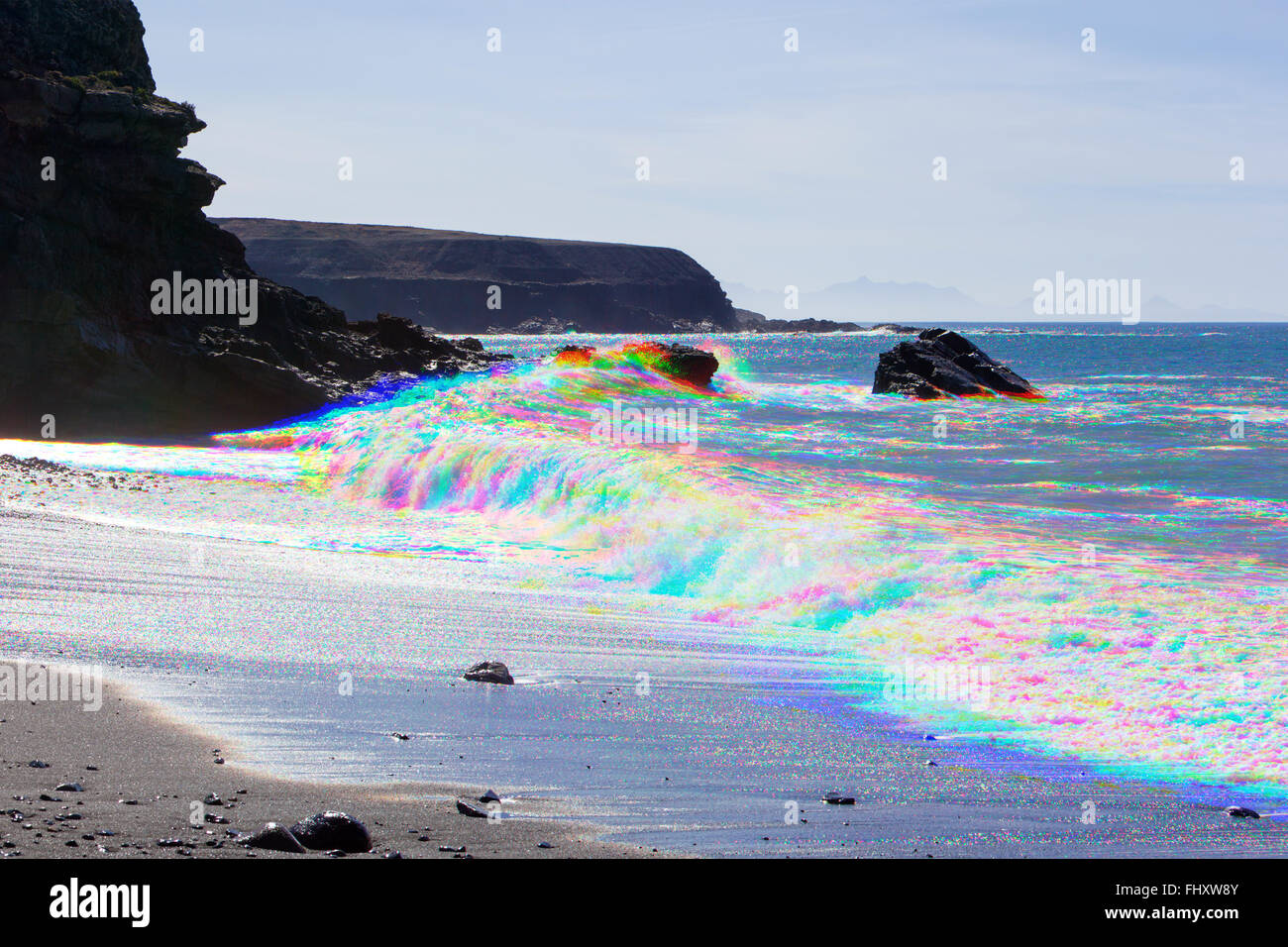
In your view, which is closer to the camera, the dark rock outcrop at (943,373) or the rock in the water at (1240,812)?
the rock in the water at (1240,812)

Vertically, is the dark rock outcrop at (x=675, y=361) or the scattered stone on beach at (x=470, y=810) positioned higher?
the dark rock outcrop at (x=675, y=361)

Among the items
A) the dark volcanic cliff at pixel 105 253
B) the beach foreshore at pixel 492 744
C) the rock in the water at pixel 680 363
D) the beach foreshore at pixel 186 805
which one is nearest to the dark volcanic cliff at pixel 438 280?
the rock in the water at pixel 680 363

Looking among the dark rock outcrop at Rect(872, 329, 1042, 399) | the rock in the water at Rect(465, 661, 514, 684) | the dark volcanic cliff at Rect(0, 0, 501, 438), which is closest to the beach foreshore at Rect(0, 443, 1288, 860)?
the rock in the water at Rect(465, 661, 514, 684)

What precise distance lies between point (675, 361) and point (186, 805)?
3759 centimetres

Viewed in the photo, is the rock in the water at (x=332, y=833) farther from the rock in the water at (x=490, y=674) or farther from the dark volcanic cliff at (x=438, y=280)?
the dark volcanic cliff at (x=438, y=280)

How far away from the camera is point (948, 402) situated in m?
38.7

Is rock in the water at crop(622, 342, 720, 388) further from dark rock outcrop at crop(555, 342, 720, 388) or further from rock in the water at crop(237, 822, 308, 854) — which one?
rock in the water at crop(237, 822, 308, 854)

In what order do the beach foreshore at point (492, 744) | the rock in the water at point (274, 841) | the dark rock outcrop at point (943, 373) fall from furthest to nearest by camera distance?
the dark rock outcrop at point (943, 373) < the beach foreshore at point (492, 744) < the rock in the water at point (274, 841)

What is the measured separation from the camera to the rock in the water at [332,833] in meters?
4.17

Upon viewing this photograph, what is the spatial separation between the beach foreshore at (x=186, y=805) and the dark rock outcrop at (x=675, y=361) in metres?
36.0

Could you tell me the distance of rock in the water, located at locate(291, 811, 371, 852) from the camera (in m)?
4.17

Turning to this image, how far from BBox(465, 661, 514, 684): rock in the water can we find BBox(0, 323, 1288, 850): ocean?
17 cm

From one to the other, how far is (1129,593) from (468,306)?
17282 centimetres
